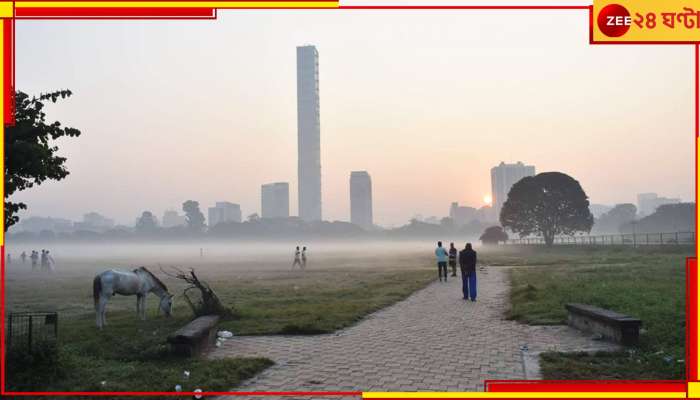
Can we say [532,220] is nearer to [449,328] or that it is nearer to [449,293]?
[449,293]

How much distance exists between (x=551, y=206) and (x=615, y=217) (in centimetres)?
10213

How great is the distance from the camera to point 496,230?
302ft

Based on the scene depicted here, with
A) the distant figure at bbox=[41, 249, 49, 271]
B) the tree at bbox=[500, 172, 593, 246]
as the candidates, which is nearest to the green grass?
the distant figure at bbox=[41, 249, 49, 271]

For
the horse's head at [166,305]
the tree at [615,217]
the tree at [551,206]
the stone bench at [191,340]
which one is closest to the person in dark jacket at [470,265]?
the horse's head at [166,305]

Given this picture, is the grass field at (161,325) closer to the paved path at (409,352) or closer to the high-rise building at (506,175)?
the paved path at (409,352)

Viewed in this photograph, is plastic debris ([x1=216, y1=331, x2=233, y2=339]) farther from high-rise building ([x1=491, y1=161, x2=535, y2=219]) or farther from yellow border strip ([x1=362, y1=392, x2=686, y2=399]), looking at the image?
high-rise building ([x1=491, y1=161, x2=535, y2=219])

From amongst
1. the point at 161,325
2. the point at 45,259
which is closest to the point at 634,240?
the point at 161,325

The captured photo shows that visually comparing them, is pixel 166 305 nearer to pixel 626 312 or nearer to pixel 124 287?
pixel 124 287

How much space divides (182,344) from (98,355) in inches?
76.5

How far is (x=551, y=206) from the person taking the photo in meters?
67.7

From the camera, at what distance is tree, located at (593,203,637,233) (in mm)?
148250

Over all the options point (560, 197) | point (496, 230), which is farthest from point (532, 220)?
point (496, 230)

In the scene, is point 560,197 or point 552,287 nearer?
point 552,287

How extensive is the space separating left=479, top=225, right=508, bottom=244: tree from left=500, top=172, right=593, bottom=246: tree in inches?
795
